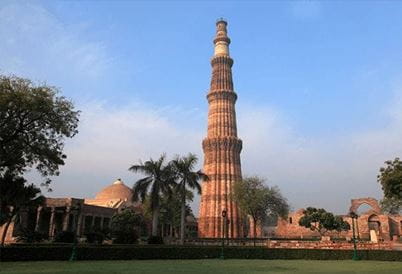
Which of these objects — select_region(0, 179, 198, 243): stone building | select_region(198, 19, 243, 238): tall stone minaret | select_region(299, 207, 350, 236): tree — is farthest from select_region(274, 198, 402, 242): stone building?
select_region(0, 179, 198, 243): stone building

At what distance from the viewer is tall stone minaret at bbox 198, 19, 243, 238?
61375mm

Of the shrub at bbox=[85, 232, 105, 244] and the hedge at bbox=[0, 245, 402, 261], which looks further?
the shrub at bbox=[85, 232, 105, 244]

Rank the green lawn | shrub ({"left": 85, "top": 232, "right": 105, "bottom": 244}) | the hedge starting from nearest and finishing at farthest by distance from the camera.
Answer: the green lawn → the hedge → shrub ({"left": 85, "top": 232, "right": 105, "bottom": 244})

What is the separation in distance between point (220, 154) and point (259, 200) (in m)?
13.8

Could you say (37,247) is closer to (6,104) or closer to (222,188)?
(6,104)

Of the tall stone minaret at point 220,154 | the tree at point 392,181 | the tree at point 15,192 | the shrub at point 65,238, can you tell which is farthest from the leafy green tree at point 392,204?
the tree at point 15,192

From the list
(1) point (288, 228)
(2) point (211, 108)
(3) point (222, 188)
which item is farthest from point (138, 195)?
(1) point (288, 228)

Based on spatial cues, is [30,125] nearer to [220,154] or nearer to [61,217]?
[61,217]

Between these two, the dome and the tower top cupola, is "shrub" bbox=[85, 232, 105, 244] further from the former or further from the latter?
the tower top cupola

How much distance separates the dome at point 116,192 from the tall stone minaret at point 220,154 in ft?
46.1

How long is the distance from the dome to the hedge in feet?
137

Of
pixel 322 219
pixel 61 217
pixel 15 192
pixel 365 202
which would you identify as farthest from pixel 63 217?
pixel 365 202

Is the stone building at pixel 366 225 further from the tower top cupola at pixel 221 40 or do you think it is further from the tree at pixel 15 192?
the tree at pixel 15 192

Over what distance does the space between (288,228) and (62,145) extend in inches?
2032
